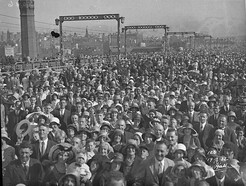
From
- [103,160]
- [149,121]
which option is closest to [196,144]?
[149,121]

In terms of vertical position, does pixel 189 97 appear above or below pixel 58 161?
above

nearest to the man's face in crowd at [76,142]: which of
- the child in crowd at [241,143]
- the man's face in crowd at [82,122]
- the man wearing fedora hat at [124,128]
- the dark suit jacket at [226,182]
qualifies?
the man's face in crowd at [82,122]

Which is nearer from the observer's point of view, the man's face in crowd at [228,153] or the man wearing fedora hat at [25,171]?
the man's face in crowd at [228,153]

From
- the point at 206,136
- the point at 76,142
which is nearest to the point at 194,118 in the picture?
the point at 206,136

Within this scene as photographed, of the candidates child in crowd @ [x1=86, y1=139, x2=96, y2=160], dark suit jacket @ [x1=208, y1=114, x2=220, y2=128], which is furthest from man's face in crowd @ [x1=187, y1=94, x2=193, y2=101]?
child in crowd @ [x1=86, y1=139, x2=96, y2=160]

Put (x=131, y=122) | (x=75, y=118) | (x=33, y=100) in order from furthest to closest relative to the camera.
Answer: (x=33, y=100) < (x=75, y=118) < (x=131, y=122)

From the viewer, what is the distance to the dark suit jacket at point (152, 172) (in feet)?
9.76

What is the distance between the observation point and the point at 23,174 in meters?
3.19

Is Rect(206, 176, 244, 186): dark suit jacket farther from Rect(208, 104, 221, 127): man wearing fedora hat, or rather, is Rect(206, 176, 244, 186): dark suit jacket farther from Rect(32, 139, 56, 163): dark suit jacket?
Rect(32, 139, 56, 163): dark suit jacket

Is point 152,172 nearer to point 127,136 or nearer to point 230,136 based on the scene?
point 127,136

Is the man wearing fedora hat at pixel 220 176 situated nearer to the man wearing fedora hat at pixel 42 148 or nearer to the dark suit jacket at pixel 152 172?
the dark suit jacket at pixel 152 172

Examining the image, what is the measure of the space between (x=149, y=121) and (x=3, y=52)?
4.94 ft

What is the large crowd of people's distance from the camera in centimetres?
301

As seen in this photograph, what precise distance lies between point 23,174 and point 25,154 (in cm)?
18
